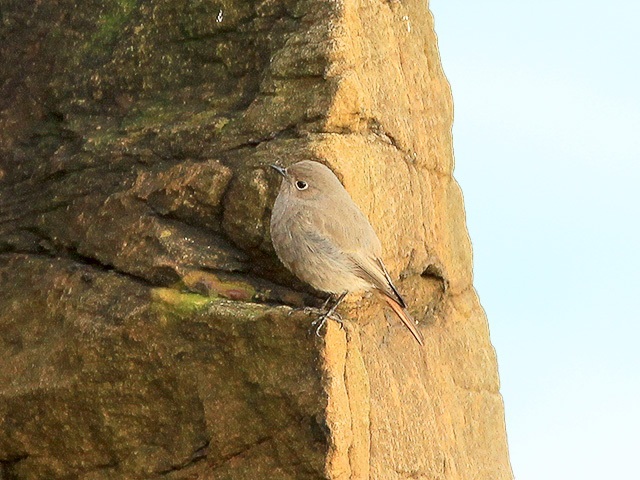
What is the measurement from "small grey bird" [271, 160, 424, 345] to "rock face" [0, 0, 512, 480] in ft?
0.90

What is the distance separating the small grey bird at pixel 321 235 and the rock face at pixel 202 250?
0.27 metres

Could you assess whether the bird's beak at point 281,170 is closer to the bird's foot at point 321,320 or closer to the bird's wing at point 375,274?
the bird's wing at point 375,274

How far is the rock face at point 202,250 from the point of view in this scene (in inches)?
275

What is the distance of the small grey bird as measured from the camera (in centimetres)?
686

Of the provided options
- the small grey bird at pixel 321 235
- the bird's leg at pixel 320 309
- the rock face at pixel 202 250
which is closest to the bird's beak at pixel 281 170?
the small grey bird at pixel 321 235

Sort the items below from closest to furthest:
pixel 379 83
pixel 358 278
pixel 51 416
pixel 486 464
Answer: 1. pixel 358 278
2. pixel 51 416
3. pixel 379 83
4. pixel 486 464

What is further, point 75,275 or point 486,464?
point 486,464

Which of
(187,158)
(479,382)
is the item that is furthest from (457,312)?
(187,158)

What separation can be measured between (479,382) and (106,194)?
3.45 metres

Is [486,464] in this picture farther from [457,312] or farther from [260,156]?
[260,156]

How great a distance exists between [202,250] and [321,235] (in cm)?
88

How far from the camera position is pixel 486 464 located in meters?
9.00

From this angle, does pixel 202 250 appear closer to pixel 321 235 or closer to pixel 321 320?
pixel 321 235

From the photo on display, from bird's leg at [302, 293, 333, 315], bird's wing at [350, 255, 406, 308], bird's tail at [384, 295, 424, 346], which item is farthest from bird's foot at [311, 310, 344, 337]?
bird's tail at [384, 295, 424, 346]
